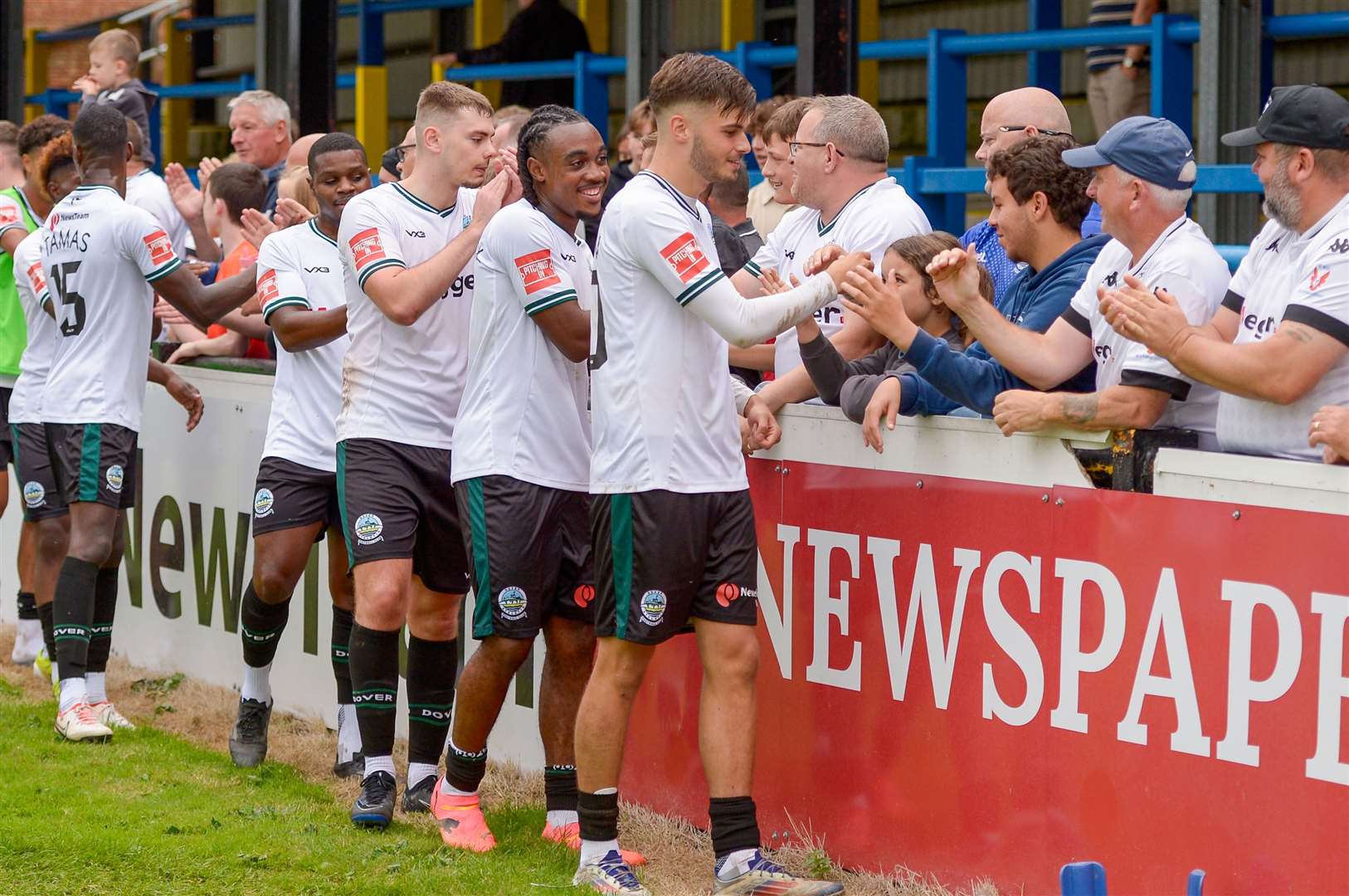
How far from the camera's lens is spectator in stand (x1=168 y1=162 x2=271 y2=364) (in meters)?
7.28

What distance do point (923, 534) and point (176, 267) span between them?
3390mm

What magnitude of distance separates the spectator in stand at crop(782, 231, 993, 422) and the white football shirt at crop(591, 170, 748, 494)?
12.2 inches

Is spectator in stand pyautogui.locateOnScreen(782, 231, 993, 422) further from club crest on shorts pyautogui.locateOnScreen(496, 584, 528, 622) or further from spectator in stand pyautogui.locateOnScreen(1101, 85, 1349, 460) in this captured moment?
club crest on shorts pyautogui.locateOnScreen(496, 584, 528, 622)

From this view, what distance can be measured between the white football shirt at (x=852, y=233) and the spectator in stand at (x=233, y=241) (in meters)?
2.76

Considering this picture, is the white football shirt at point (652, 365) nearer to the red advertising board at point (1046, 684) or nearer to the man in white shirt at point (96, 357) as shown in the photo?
the red advertising board at point (1046, 684)

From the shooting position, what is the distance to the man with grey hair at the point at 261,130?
8609 millimetres

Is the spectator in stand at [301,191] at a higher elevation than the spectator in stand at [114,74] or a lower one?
lower

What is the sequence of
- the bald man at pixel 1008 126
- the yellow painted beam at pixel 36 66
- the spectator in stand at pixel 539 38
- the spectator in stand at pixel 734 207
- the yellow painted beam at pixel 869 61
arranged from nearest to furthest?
the bald man at pixel 1008 126, the spectator in stand at pixel 734 207, the yellow painted beam at pixel 869 61, the spectator in stand at pixel 539 38, the yellow painted beam at pixel 36 66

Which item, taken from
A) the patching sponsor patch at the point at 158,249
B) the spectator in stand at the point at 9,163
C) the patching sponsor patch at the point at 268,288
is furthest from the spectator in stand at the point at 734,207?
the spectator in stand at the point at 9,163

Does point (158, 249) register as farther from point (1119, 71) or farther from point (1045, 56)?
point (1045, 56)

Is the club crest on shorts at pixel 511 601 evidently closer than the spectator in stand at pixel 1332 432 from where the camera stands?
No

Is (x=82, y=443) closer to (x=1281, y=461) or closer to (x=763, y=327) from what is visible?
(x=763, y=327)

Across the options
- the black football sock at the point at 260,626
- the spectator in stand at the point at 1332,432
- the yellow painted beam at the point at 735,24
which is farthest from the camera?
the yellow painted beam at the point at 735,24

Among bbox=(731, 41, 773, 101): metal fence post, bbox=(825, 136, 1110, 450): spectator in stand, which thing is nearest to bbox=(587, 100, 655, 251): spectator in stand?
bbox=(731, 41, 773, 101): metal fence post
